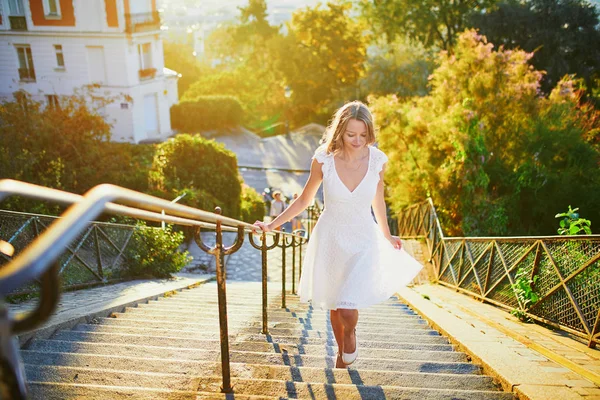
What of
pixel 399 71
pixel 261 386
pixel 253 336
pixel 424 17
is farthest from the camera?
pixel 399 71

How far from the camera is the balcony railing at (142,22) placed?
20234 mm

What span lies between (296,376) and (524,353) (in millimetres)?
1555

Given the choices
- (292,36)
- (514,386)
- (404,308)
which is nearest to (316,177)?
(514,386)

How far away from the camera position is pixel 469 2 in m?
23.5

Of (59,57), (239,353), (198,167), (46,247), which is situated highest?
(46,247)

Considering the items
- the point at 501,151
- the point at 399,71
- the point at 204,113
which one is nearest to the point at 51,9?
the point at 204,113

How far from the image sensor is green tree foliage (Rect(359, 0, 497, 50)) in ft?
77.2

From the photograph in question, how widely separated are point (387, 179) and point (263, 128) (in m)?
19.5

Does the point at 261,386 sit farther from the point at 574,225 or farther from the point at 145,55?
the point at 145,55

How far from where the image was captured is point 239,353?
3.02m

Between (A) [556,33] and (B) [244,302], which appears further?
(A) [556,33]

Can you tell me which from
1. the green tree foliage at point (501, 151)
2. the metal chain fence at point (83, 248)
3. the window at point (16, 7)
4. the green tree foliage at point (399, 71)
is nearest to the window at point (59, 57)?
the window at point (16, 7)

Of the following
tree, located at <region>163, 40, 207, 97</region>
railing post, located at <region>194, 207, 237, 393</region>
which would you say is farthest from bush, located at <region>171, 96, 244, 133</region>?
railing post, located at <region>194, 207, 237, 393</region>

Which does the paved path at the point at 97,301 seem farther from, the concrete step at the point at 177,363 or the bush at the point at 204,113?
the bush at the point at 204,113
